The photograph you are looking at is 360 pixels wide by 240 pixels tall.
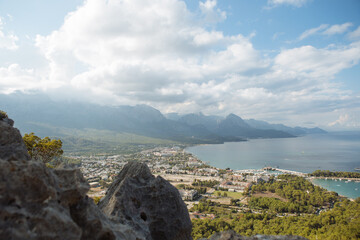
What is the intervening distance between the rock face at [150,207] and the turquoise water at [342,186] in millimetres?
55232

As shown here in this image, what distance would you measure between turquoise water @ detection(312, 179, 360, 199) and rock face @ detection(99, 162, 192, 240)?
55.2 m

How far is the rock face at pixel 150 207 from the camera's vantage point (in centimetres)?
581

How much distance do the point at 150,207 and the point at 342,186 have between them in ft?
217

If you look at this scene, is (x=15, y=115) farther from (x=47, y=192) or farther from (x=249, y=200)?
(x=47, y=192)

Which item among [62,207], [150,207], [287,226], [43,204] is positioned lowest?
[287,226]

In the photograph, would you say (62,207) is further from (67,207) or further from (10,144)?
(10,144)

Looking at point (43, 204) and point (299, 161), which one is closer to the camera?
point (43, 204)

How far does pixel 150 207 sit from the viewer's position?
6.46 metres

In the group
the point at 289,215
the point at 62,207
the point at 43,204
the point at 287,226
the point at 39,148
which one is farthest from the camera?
the point at 289,215

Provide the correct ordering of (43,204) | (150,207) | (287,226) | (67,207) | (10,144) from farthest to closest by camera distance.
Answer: (287,226)
(150,207)
(10,144)
(67,207)
(43,204)

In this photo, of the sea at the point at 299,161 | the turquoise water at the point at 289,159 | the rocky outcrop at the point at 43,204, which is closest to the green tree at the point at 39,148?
the rocky outcrop at the point at 43,204

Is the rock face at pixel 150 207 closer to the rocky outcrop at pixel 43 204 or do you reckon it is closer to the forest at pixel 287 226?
the rocky outcrop at pixel 43 204

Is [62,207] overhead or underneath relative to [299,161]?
overhead

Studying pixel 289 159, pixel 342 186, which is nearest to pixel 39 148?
pixel 342 186
